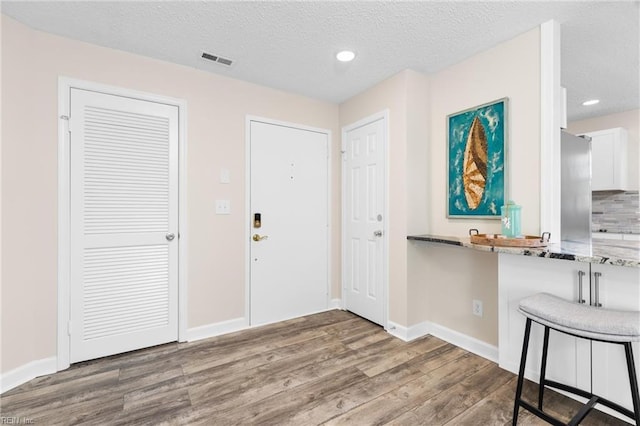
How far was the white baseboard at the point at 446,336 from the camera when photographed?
7.64 ft

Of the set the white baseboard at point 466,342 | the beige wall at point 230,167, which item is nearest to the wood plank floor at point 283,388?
the white baseboard at point 466,342

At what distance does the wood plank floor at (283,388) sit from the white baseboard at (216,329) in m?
0.08

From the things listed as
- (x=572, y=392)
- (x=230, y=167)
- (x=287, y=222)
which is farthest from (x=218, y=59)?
(x=572, y=392)

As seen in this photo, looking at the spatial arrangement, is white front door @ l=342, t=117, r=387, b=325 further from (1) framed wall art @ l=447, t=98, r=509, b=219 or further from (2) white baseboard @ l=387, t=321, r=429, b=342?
(1) framed wall art @ l=447, t=98, r=509, b=219

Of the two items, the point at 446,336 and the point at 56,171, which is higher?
the point at 56,171

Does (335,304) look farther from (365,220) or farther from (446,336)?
(446,336)

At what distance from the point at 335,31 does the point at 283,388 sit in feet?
7.99

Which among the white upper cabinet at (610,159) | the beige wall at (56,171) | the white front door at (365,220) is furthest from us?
the white upper cabinet at (610,159)

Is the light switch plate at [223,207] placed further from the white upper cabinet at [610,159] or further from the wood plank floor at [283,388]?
the white upper cabinet at [610,159]

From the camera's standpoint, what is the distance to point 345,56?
239 centimetres

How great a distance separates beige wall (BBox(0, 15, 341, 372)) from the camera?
76.7 inches

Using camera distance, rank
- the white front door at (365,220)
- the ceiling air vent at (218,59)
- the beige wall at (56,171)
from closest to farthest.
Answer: the beige wall at (56,171) → the ceiling air vent at (218,59) → the white front door at (365,220)

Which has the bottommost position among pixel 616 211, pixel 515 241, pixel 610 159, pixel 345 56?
pixel 515 241

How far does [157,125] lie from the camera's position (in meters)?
2.49
